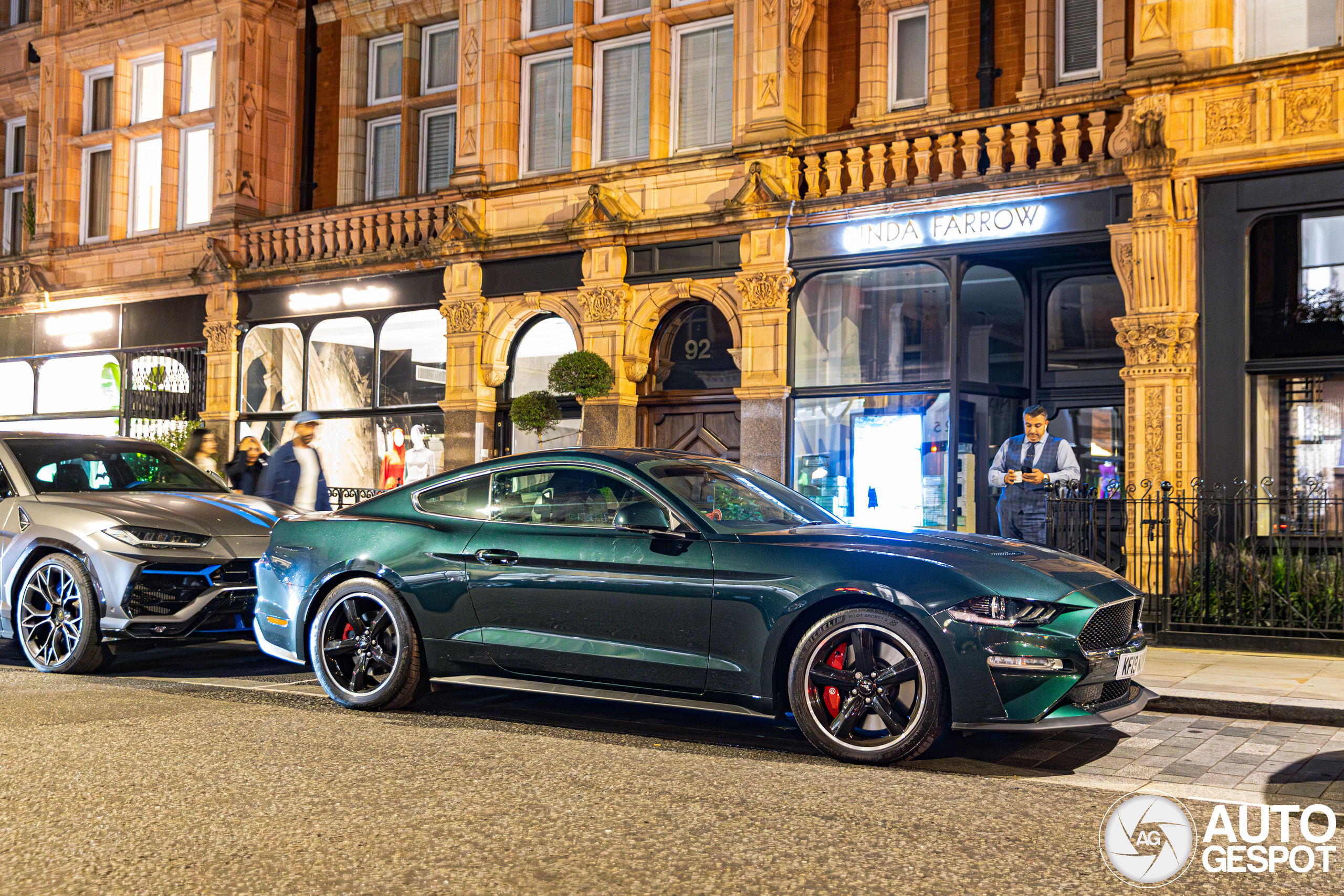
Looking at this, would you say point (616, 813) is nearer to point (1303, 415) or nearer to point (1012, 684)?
point (1012, 684)

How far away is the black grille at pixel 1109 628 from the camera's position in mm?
5453

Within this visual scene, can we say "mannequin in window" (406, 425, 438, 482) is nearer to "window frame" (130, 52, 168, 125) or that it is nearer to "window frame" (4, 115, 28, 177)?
"window frame" (130, 52, 168, 125)

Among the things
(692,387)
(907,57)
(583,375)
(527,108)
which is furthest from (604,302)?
(907,57)

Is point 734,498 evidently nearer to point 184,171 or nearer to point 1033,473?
point 1033,473

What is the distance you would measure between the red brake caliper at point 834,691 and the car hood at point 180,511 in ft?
15.3

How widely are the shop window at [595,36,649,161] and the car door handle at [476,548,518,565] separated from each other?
11007 millimetres

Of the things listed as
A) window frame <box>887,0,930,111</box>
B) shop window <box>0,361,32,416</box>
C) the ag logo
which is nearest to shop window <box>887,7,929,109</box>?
window frame <box>887,0,930,111</box>

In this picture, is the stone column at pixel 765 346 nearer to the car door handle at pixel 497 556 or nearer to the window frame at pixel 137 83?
the car door handle at pixel 497 556

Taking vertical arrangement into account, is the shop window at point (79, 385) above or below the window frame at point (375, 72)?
below

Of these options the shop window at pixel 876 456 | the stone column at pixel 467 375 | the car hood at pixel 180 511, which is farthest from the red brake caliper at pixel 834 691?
the stone column at pixel 467 375

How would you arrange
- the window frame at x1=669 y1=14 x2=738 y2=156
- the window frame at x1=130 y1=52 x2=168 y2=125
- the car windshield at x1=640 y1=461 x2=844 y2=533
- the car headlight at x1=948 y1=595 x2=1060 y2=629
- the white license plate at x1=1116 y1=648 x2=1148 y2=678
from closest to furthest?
the car headlight at x1=948 y1=595 x2=1060 y2=629
the white license plate at x1=1116 y1=648 x2=1148 y2=678
the car windshield at x1=640 y1=461 x2=844 y2=533
the window frame at x1=669 y1=14 x2=738 y2=156
the window frame at x1=130 y1=52 x2=168 y2=125

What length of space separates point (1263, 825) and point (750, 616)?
2.29m

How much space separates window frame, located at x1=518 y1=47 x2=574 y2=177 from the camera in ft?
57.4

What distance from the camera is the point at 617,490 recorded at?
6527 millimetres
